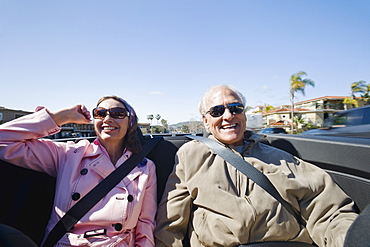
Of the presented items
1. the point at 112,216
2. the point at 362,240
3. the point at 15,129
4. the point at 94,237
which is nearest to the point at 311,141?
the point at 362,240

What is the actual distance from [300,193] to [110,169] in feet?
4.91

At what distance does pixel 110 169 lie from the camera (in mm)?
1701

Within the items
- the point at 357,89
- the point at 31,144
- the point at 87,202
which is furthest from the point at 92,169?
the point at 357,89

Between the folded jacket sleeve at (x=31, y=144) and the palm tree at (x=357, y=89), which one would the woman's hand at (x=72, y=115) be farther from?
the palm tree at (x=357, y=89)

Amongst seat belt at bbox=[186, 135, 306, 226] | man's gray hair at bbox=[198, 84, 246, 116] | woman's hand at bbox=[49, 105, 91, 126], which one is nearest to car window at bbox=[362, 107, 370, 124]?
man's gray hair at bbox=[198, 84, 246, 116]

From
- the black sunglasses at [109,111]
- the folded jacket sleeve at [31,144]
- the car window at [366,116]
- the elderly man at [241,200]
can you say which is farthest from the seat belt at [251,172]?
the car window at [366,116]

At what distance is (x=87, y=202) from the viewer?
1.48 meters

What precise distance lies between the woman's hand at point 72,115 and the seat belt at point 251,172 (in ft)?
3.70

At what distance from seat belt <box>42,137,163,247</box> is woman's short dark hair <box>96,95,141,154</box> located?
0.14 m

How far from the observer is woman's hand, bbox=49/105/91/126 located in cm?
167

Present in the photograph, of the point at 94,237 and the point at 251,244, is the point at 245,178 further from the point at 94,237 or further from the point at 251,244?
the point at 94,237

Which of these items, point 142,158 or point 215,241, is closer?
point 215,241

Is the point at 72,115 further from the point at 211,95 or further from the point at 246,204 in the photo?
the point at 246,204

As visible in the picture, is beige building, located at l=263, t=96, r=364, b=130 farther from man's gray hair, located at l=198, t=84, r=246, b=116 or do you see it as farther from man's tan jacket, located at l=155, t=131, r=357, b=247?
man's tan jacket, located at l=155, t=131, r=357, b=247
